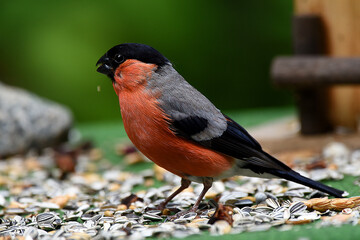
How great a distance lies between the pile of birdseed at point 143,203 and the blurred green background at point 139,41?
298 cm

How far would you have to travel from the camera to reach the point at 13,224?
2.97 metres

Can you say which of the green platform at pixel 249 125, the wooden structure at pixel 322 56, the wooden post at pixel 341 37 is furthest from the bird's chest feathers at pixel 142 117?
the wooden post at pixel 341 37

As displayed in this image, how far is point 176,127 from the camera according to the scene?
2768mm

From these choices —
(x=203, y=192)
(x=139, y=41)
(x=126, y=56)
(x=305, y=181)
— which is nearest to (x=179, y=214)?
(x=203, y=192)

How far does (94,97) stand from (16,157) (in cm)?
249

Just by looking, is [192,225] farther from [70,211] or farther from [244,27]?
[244,27]

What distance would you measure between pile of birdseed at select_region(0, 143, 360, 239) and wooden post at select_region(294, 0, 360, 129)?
32.0 inches

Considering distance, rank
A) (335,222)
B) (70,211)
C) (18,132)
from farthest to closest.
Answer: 1. (18,132)
2. (70,211)
3. (335,222)

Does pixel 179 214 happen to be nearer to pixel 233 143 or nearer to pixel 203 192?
pixel 203 192

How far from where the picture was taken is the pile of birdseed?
2574 mm

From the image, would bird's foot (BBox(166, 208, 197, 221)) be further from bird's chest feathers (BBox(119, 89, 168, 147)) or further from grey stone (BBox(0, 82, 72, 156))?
grey stone (BBox(0, 82, 72, 156))

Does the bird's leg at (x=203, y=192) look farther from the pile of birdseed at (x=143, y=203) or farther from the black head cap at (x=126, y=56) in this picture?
the black head cap at (x=126, y=56)

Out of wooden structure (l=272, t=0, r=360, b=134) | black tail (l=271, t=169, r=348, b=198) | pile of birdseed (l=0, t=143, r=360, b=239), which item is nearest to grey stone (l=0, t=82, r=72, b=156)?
pile of birdseed (l=0, t=143, r=360, b=239)

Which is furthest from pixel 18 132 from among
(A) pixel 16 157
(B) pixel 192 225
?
(B) pixel 192 225
